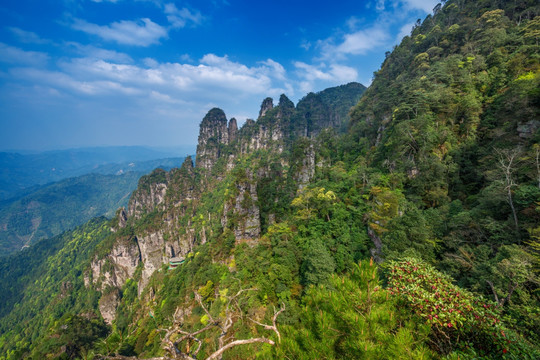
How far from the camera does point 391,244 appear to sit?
12.4m

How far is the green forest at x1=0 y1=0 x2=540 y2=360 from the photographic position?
3.49 meters

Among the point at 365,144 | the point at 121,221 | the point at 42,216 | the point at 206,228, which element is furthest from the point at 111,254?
the point at 42,216

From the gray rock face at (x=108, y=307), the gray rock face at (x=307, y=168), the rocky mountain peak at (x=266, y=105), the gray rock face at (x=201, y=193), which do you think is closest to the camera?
the gray rock face at (x=201, y=193)

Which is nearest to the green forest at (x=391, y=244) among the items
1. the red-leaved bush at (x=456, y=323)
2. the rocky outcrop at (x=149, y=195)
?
the red-leaved bush at (x=456, y=323)

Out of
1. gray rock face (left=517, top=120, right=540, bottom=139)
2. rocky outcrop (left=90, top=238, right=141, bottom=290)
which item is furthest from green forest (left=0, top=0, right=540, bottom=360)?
rocky outcrop (left=90, top=238, right=141, bottom=290)

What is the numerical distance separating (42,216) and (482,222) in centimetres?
23380

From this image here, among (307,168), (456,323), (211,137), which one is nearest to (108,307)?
(307,168)

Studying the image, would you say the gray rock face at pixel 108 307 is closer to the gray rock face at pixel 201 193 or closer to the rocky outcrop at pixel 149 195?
the gray rock face at pixel 201 193

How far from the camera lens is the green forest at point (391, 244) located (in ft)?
11.4

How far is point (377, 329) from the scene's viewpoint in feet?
9.95

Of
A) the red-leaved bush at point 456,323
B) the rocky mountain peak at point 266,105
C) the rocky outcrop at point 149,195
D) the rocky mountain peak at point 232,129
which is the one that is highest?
the rocky mountain peak at point 266,105

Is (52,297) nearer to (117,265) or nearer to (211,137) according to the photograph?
(117,265)

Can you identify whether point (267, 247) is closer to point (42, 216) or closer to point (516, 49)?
point (516, 49)

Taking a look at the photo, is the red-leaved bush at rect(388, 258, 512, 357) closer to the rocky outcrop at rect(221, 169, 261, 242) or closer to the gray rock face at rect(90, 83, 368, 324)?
the rocky outcrop at rect(221, 169, 261, 242)
